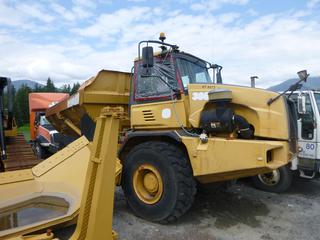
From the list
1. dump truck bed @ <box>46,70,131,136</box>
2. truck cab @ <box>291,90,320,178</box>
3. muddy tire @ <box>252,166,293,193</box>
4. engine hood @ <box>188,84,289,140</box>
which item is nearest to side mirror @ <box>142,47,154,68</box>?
engine hood @ <box>188,84,289,140</box>

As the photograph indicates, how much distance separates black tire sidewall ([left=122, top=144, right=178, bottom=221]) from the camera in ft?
14.1

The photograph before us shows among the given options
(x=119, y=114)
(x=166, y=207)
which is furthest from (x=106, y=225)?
(x=166, y=207)

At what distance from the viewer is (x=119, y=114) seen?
9.14 ft

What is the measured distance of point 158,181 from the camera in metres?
4.52

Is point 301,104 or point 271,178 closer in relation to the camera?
point 301,104

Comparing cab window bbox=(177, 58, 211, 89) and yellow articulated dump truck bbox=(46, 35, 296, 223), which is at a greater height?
cab window bbox=(177, 58, 211, 89)

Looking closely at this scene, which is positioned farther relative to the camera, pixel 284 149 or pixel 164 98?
pixel 164 98

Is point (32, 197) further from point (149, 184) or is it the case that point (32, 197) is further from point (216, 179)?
point (216, 179)

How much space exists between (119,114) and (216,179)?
6.37 ft

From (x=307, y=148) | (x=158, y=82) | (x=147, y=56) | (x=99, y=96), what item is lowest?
(x=307, y=148)

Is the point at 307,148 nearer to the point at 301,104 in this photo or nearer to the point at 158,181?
the point at 301,104

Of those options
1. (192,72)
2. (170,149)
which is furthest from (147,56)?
(170,149)

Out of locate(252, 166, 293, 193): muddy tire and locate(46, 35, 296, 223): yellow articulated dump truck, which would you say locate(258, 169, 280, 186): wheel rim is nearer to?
locate(252, 166, 293, 193): muddy tire

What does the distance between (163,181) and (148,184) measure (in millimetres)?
383
